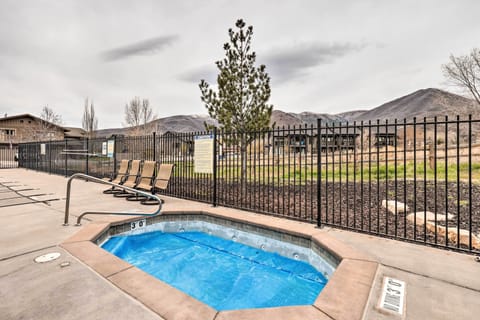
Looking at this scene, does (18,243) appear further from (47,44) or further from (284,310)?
(47,44)

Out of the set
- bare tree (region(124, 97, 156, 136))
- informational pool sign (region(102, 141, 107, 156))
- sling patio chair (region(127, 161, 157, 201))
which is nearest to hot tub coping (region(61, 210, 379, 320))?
sling patio chair (region(127, 161, 157, 201))

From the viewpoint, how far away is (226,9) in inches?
321

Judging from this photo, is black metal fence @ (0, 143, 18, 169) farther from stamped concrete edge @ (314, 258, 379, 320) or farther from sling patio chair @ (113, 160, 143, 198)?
stamped concrete edge @ (314, 258, 379, 320)

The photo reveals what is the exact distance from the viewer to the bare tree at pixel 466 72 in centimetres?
2192

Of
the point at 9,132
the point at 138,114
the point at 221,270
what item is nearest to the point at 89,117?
the point at 138,114

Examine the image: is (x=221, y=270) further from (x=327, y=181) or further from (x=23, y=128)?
(x=23, y=128)

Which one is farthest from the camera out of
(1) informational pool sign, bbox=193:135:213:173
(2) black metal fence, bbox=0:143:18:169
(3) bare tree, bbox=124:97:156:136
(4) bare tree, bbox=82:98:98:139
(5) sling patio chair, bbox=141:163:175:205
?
(4) bare tree, bbox=82:98:98:139

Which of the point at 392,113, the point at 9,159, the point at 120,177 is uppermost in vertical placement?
the point at 392,113

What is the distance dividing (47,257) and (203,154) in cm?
356

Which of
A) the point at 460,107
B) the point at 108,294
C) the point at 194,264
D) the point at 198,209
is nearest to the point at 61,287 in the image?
the point at 108,294

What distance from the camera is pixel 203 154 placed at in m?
5.85

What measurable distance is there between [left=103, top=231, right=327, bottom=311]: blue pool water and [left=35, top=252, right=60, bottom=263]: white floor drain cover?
94 centimetres

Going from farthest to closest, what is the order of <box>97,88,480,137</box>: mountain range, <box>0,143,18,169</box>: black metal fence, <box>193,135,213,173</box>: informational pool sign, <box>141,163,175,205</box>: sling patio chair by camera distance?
<box>97,88,480,137</box>: mountain range → <box>0,143,18,169</box>: black metal fence → <box>141,163,175,205</box>: sling patio chair → <box>193,135,213,173</box>: informational pool sign

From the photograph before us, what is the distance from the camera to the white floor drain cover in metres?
2.80
